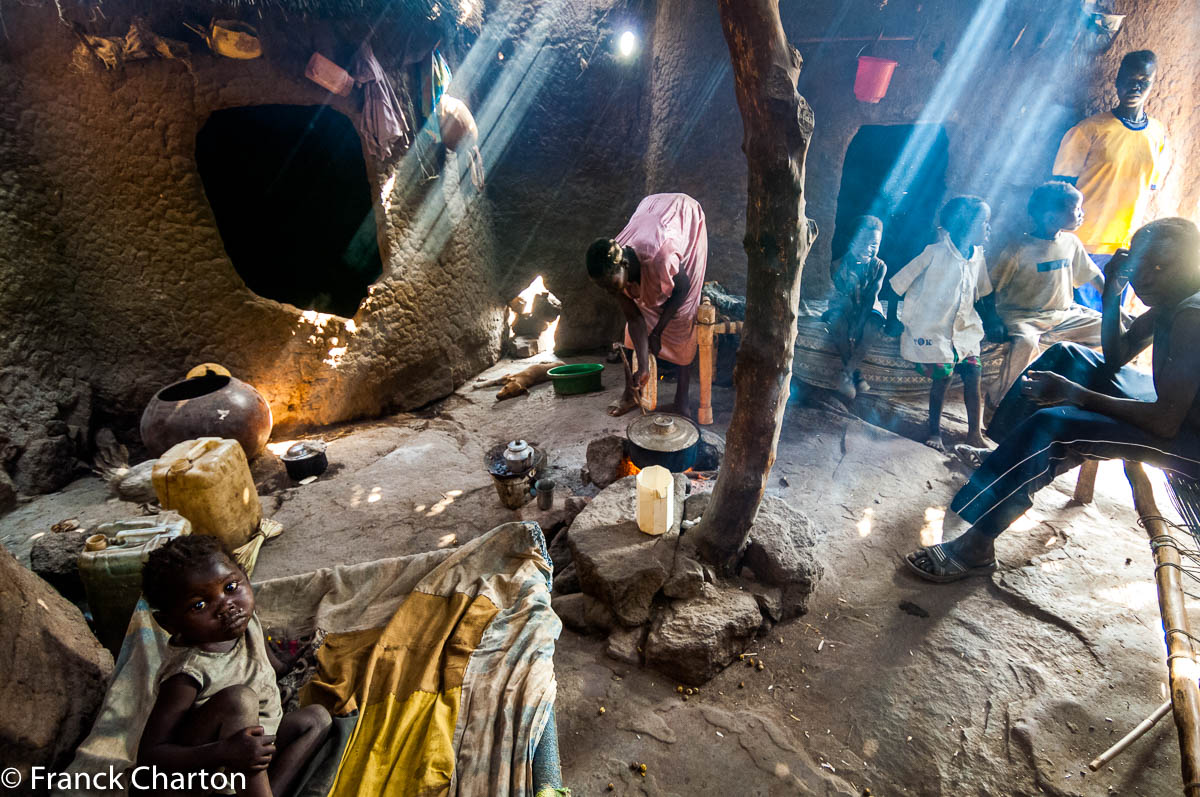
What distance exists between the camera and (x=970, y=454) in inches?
159

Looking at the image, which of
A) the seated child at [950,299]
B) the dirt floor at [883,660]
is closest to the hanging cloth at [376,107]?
the dirt floor at [883,660]

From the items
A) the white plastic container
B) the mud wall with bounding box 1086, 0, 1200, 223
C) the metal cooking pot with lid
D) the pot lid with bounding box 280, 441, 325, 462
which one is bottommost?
the pot lid with bounding box 280, 441, 325, 462

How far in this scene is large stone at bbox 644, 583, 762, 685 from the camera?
7.70 feet

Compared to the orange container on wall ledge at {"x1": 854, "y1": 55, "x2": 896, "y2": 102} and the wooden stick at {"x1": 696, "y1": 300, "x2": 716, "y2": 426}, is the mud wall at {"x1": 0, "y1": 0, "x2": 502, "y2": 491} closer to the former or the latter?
the wooden stick at {"x1": 696, "y1": 300, "x2": 716, "y2": 426}

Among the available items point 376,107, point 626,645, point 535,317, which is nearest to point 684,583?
point 626,645

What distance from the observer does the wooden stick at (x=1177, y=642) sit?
146cm

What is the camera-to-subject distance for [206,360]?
4.80m

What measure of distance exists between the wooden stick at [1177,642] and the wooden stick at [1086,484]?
1.37m

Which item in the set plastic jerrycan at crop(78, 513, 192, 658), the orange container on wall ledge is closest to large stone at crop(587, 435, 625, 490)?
plastic jerrycan at crop(78, 513, 192, 658)

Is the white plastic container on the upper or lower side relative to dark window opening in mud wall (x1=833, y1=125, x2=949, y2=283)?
lower

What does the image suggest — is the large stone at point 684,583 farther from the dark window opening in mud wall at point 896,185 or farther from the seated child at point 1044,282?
the dark window opening in mud wall at point 896,185

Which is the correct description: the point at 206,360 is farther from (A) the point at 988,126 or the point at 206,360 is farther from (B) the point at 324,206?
(A) the point at 988,126

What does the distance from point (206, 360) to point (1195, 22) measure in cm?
993

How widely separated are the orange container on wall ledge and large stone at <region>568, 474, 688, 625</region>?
4.62 m
